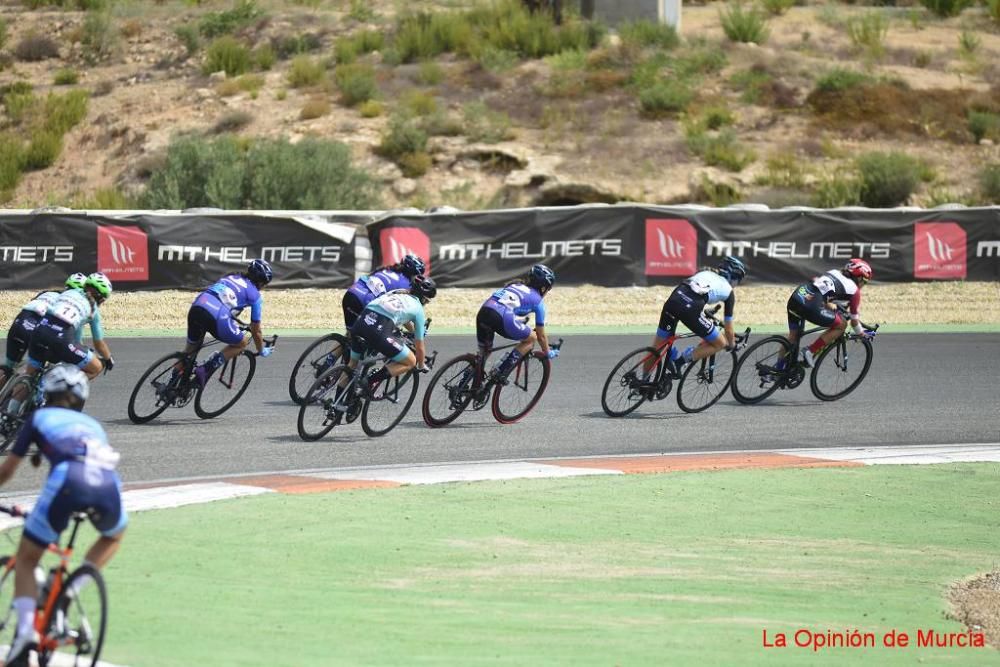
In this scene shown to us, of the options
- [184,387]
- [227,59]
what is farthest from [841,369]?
[227,59]

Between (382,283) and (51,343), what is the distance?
426 centimetres

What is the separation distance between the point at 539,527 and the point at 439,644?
3.24 m

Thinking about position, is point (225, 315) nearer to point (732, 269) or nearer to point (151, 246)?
point (732, 269)

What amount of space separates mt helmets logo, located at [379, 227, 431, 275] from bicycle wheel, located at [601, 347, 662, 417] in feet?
34.0

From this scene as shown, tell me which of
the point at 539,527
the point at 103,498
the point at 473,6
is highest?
the point at 473,6

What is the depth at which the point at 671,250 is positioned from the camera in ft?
89.2

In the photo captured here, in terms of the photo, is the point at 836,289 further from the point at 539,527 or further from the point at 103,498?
the point at 103,498

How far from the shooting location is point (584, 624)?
25.9ft

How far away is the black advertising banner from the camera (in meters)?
25.5

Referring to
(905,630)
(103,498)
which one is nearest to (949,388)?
(905,630)

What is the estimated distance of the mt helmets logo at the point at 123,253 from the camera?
2556 cm

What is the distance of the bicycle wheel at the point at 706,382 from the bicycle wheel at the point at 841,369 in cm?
150

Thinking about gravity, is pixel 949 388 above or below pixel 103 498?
below

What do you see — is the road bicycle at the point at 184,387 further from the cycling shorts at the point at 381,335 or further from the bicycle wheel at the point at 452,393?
the bicycle wheel at the point at 452,393
